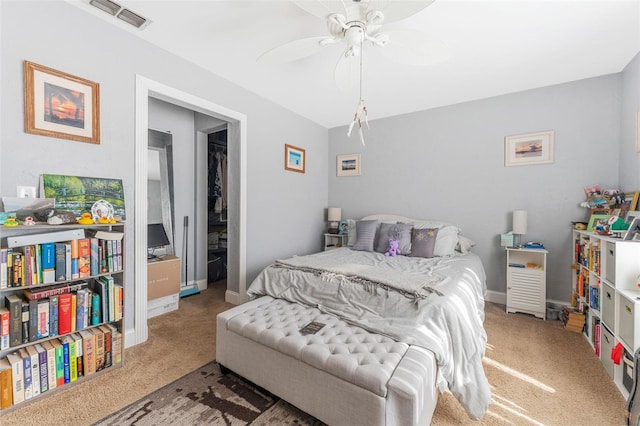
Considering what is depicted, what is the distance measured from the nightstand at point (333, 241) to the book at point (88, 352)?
2992 mm

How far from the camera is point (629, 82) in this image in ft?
8.25

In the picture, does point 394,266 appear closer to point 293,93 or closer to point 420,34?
point 420,34

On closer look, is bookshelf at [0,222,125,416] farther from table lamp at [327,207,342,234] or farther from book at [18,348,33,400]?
table lamp at [327,207,342,234]

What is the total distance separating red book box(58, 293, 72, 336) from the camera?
5.53 ft

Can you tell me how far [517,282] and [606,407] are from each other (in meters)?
1.54

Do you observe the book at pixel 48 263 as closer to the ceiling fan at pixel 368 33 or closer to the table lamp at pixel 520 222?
the ceiling fan at pixel 368 33

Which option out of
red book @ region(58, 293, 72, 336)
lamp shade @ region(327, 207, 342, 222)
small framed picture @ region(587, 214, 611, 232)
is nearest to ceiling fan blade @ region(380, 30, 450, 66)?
small framed picture @ region(587, 214, 611, 232)

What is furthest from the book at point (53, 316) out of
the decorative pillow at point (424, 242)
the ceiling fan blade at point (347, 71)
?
the decorative pillow at point (424, 242)

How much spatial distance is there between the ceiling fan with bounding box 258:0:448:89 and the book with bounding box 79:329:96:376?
2.25 meters

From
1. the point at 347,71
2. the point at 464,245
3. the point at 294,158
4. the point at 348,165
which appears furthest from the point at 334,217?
the point at 347,71

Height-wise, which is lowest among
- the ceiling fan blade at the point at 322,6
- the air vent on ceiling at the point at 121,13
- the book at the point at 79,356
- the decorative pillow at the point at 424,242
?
the book at the point at 79,356

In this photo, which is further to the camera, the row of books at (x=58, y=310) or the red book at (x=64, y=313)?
the red book at (x=64, y=313)

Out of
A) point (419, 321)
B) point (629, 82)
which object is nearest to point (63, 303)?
point (419, 321)

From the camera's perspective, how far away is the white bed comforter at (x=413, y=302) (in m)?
1.48
